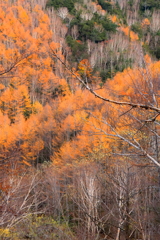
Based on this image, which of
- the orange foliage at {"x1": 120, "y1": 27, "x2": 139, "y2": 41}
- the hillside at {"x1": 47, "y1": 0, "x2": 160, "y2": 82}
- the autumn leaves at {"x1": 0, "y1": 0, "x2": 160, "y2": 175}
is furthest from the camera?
the orange foliage at {"x1": 120, "y1": 27, "x2": 139, "y2": 41}

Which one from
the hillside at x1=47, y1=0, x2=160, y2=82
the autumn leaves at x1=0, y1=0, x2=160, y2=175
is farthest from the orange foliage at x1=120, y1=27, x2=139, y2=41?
the autumn leaves at x1=0, y1=0, x2=160, y2=175

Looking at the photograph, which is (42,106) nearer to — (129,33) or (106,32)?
(106,32)

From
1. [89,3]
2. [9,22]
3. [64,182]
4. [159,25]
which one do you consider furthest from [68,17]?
[64,182]

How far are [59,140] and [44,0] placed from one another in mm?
43511

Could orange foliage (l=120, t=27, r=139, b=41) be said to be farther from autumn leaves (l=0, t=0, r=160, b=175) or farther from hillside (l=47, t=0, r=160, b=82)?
autumn leaves (l=0, t=0, r=160, b=175)

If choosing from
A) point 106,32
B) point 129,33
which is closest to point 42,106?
point 106,32

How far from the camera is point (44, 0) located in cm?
4812

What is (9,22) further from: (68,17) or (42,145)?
(42,145)

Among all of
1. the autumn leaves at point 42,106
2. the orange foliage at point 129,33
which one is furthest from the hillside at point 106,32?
the autumn leaves at point 42,106

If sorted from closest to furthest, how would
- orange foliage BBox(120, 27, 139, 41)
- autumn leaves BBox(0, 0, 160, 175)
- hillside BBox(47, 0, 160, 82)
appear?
autumn leaves BBox(0, 0, 160, 175) < hillside BBox(47, 0, 160, 82) < orange foliage BBox(120, 27, 139, 41)

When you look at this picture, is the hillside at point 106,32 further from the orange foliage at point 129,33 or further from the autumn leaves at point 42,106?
the autumn leaves at point 42,106

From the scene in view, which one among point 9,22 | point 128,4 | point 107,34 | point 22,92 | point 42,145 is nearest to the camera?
point 42,145

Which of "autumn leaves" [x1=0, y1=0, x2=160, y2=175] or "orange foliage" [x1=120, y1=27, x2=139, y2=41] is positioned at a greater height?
"orange foliage" [x1=120, y1=27, x2=139, y2=41]

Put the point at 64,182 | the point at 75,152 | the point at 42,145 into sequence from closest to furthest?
1. the point at 64,182
2. the point at 75,152
3. the point at 42,145
